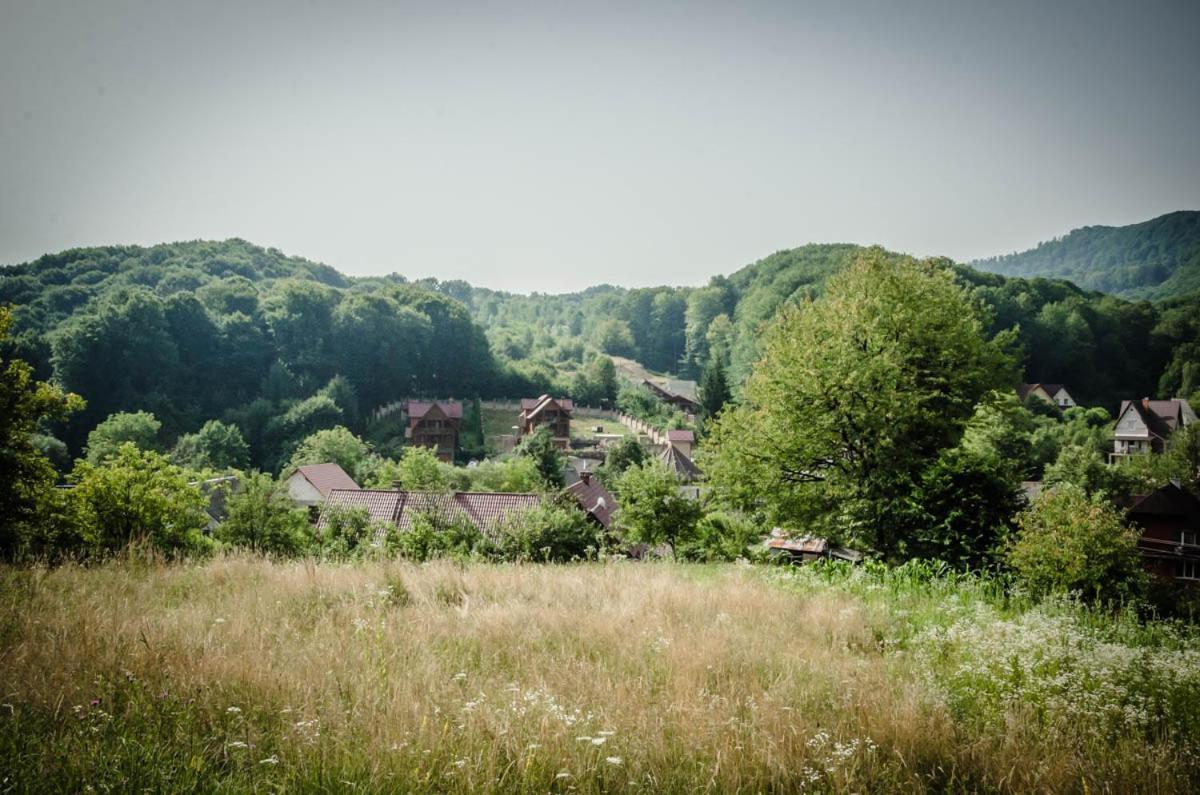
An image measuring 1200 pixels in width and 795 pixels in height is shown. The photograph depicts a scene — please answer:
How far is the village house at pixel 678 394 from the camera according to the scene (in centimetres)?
Result: 9954

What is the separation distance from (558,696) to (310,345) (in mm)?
96812

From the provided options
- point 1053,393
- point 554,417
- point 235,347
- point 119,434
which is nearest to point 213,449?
point 119,434

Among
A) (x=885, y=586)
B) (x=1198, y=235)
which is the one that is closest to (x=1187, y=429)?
(x=885, y=586)

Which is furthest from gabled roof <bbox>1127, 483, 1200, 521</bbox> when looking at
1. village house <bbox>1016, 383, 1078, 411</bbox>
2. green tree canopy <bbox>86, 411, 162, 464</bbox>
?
green tree canopy <bbox>86, 411, 162, 464</bbox>

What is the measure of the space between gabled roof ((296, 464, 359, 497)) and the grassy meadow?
130ft

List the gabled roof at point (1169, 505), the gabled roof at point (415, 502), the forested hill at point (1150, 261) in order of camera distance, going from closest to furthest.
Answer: the gabled roof at point (415, 502) < the gabled roof at point (1169, 505) < the forested hill at point (1150, 261)

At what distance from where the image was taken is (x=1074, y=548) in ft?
39.5

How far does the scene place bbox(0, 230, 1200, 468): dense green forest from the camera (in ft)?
240

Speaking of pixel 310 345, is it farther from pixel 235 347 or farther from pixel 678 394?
pixel 678 394

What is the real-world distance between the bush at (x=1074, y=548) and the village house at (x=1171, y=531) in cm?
2285

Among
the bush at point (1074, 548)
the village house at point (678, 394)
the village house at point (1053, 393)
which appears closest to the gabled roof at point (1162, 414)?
the village house at point (1053, 393)

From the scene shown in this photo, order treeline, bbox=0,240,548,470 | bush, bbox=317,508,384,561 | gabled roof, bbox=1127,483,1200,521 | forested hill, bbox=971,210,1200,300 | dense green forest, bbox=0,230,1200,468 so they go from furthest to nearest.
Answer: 1. forested hill, bbox=971,210,1200,300
2. dense green forest, bbox=0,230,1200,468
3. treeline, bbox=0,240,548,470
4. gabled roof, bbox=1127,483,1200,521
5. bush, bbox=317,508,384,561

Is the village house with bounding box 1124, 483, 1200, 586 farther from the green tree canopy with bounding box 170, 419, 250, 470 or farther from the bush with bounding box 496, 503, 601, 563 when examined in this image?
the green tree canopy with bounding box 170, 419, 250, 470

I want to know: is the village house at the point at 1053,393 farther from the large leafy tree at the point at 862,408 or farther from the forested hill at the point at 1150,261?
the large leafy tree at the point at 862,408
